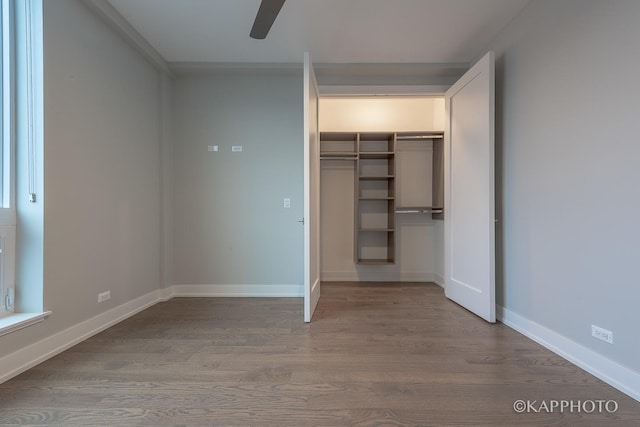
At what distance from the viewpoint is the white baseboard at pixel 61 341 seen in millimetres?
1798

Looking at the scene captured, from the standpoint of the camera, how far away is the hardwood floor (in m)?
1.45

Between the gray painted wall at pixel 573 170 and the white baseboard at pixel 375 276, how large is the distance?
163 cm

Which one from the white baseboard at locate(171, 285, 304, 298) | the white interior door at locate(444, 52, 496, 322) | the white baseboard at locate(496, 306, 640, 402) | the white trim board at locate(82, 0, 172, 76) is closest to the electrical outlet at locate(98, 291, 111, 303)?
the white baseboard at locate(171, 285, 304, 298)

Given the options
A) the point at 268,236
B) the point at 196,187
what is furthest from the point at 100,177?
the point at 268,236

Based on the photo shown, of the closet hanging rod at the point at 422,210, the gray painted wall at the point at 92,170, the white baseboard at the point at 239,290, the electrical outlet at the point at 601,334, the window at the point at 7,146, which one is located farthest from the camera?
the closet hanging rod at the point at 422,210

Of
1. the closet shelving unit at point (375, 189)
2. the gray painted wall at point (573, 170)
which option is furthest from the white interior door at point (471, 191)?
the closet shelving unit at point (375, 189)

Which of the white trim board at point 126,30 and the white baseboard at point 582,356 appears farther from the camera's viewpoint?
the white trim board at point 126,30

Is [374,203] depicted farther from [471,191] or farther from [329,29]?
[329,29]

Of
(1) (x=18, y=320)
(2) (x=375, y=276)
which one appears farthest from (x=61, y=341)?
(2) (x=375, y=276)

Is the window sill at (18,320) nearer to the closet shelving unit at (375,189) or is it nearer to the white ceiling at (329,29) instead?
the white ceiling at (329,29)

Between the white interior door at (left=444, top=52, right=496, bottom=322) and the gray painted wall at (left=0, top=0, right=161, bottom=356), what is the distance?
323 cm

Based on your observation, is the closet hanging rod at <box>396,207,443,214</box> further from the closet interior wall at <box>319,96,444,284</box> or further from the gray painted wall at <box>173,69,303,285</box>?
the gray painted wall at <box>173,69,303,285</box>

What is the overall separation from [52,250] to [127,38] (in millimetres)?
2015

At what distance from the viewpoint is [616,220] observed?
171 cm
